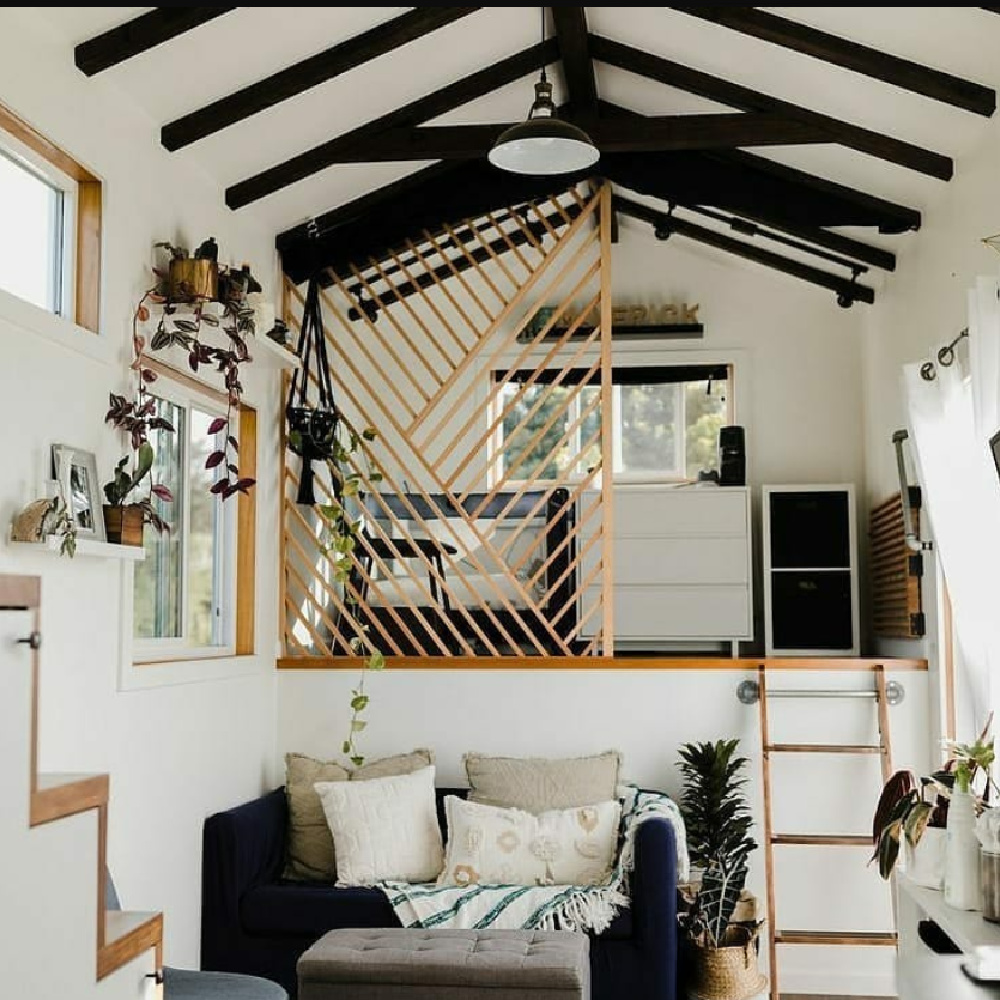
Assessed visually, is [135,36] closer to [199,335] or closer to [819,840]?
[199,335]

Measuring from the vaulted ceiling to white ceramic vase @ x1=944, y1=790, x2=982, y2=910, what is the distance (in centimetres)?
208

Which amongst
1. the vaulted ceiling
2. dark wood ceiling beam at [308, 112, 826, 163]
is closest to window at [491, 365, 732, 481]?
the vaulted ceiling

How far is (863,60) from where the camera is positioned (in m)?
4.16

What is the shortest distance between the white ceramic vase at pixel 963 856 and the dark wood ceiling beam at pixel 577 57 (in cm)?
279

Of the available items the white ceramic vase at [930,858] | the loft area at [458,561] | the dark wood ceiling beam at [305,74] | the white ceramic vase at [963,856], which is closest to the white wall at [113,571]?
the loft area at [458,561]

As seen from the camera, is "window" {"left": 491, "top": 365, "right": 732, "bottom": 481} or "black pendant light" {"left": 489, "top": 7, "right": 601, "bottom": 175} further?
"window" {"left": 491, "top": 365, "right": 732, "bottom": 481}

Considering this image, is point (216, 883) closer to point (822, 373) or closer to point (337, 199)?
point (337, 199)

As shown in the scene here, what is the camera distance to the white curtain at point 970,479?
3.77 meters

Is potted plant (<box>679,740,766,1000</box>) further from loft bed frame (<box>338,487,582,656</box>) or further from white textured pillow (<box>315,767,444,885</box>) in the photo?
white textured pillow (<box>315,767,444,885</box>)

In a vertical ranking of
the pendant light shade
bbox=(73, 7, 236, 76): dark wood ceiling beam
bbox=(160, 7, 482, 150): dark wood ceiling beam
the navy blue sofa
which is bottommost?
the navy blue sofa

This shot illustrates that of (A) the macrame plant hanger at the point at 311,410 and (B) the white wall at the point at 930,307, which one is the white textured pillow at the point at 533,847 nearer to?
(B) the white wall at the point at 930,307

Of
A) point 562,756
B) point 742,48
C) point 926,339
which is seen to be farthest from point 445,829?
point 742,48

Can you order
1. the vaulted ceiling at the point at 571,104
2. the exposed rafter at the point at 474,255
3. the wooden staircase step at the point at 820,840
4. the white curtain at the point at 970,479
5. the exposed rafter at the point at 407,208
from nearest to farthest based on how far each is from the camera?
the white curtain at the point at 970,479, the vaulted ceiling at the point at 571,104, the wooden staircase step at the point at 820,840, the exposed rafter at the point at 407,208, the exposed rafter at the point at 474,255

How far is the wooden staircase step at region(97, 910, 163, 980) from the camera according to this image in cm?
273
